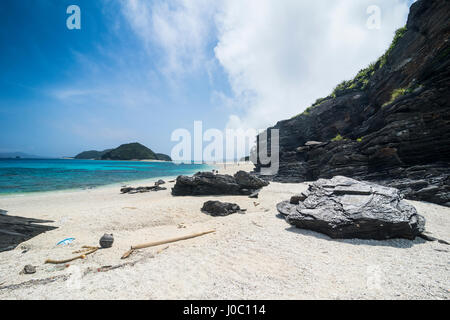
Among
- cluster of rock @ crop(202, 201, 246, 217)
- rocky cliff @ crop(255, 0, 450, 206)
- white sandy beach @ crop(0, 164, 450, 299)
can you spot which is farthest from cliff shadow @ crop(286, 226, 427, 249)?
rocky cliff @ crop(255, 0, 450, 206)

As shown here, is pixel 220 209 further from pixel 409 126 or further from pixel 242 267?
pixel 409 126

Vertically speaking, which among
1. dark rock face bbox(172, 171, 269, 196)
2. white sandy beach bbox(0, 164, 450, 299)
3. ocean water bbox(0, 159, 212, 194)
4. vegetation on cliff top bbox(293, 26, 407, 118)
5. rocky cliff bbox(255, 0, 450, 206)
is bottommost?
ocean water bbox(0, 159, 212, 194)

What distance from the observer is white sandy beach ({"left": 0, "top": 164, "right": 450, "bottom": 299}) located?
356 cm

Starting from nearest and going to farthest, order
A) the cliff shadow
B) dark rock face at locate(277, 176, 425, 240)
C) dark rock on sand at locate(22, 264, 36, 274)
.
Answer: dark rock on sand at locate(22, 264, 36, 274) → the cliff shadow → dark rock face at locate(277, 176, 425, 240)

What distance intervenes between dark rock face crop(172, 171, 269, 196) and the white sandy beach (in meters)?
7.91

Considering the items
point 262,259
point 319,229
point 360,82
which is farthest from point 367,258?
point 360,82

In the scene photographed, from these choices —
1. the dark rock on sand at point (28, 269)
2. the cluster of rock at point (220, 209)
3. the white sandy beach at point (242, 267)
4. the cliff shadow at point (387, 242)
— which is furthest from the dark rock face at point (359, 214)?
the dark rock on sand at point (28, 269)

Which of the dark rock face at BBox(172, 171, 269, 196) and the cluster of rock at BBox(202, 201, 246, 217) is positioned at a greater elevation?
the dark rock face at BBox(172, 171, 269, 196)

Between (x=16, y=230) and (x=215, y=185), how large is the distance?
1194 cm

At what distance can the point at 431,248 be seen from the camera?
17.5ft

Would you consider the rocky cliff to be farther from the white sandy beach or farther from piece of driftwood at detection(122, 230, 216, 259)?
piece of driftwood at detection(122, 230, 216, 259)

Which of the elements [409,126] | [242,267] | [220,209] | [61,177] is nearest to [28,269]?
[242,267]

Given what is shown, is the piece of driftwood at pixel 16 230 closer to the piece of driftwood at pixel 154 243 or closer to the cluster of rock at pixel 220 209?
the piece of driftwood at pixel 154 243
